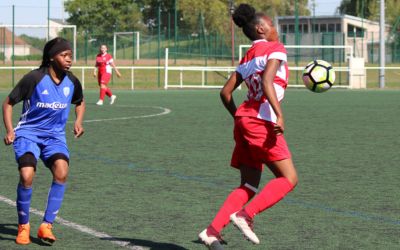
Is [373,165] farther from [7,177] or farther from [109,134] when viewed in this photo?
[109,134]

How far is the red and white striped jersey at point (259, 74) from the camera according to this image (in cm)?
644

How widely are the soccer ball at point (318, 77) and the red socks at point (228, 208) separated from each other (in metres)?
2.51

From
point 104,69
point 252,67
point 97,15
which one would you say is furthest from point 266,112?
point 97,15

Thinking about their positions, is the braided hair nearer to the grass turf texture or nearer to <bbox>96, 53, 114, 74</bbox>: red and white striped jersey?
the grass turf texture

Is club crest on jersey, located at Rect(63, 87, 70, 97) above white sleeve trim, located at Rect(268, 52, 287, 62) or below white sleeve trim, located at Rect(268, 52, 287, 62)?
below

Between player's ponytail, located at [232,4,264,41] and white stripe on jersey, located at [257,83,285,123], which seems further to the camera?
player's ponytail, located at [232,4,264,41]

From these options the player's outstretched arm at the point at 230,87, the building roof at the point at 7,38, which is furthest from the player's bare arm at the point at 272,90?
the building roof at the point at 7,38

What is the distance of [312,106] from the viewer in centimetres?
2745

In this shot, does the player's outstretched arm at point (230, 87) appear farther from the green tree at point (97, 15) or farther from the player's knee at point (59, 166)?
the green tree at point (97, 15)

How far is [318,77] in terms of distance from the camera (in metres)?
9.08

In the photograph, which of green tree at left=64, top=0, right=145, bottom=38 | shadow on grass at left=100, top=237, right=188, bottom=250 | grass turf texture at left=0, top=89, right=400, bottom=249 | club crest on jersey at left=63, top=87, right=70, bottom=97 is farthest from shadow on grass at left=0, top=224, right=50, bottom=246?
green tree at left=64, top=0, right=145, bottom=38

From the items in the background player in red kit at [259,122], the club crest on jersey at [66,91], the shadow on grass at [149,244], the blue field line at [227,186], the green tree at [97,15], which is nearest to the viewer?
the background player in red kit at [259,122]

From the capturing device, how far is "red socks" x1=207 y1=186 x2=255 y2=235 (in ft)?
21.2

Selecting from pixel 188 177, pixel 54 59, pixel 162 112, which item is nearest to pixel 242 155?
pixel 54 59
